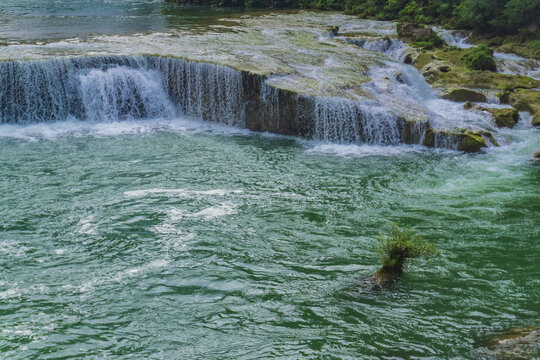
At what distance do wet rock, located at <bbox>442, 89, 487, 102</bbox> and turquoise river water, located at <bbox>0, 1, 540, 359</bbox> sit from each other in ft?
14.7

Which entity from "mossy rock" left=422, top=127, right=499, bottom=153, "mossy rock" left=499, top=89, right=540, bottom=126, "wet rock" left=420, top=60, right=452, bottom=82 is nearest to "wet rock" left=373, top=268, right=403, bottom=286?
"mossy rock" left=422, top=127, right=499, bottom=153

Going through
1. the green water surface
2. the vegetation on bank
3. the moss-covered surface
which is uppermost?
the vegetation on bank

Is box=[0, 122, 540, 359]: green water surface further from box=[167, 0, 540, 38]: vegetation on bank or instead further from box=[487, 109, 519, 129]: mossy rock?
box=[167, 0, 540, 38]: vegetation on bank

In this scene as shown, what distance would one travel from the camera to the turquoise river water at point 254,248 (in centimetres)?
758

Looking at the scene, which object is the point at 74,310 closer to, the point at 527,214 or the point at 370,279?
the point at 370,279

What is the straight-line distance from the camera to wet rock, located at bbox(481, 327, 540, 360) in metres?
6.62

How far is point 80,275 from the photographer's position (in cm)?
922

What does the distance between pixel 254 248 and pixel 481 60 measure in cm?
1987

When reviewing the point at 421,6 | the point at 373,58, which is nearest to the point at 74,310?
the point at 373,58

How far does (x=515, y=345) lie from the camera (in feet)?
22.5

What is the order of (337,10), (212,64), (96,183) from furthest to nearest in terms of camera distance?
(337,10) → (212,64) → (96,183)

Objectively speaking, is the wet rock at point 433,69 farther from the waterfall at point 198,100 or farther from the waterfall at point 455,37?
the waterfall at point 455,37

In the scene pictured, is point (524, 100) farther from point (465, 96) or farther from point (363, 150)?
point (363, 150)

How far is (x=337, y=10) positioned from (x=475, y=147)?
33474mm
